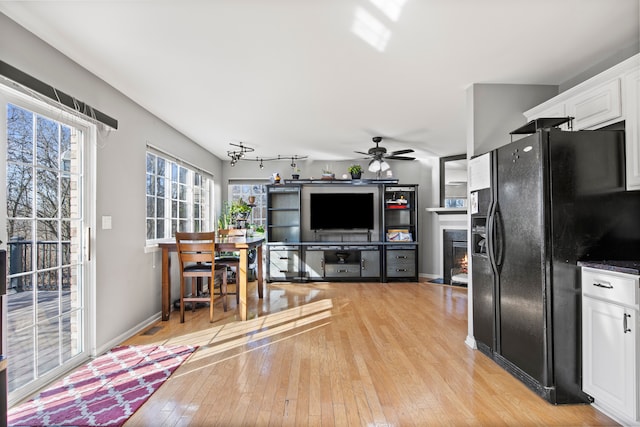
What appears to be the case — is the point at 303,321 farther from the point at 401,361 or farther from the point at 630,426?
the point at 630,426

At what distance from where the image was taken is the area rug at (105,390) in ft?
6.12

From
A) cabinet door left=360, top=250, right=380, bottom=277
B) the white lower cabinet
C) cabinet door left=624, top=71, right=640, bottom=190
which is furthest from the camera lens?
cabinet door left=360, top=250, right=380, bottom=277

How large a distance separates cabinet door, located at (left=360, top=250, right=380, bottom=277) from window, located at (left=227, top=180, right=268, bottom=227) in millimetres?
2178

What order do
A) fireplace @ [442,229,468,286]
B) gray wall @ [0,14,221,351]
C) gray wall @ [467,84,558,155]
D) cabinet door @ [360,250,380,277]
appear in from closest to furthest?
gray wall @ [0,14,221,351] → gray wall @ [467,84,558,155] → fireplace @ [442,229,468,286] → cabinet door @ [360,250,380,277]

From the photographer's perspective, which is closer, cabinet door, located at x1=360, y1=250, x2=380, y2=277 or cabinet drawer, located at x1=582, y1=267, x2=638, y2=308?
cabinet drawer, located at x1=582, y1=267, x2=638, y2=308

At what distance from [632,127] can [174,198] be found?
4.85m

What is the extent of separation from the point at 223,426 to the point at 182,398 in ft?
1.47

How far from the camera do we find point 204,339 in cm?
310

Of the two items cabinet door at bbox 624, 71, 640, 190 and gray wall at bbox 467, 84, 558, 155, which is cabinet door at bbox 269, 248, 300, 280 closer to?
gray wall at bbox 467, 84, 558, 155

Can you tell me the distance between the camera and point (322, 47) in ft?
7.68

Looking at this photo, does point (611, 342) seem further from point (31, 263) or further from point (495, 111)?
point (31, 263)

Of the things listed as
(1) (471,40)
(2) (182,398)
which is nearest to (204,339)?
(2) (182,398)

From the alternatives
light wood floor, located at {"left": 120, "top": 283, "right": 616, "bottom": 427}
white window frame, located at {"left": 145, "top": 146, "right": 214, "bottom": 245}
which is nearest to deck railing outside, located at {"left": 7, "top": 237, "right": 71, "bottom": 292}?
light wood floor, located at {"left": 120, "top": 283, "right": 616, "bottom": 427}

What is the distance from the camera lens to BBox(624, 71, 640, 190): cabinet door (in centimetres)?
201
